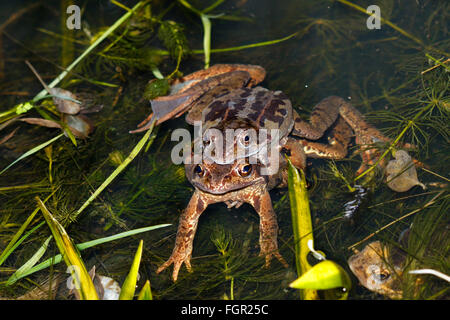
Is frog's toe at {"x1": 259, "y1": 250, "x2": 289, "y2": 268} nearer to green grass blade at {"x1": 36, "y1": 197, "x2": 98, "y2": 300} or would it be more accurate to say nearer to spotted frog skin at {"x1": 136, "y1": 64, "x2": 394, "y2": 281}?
spotted frog skin at {"x1": 136, "y1": 64, "x2": 394, "y2": 281}

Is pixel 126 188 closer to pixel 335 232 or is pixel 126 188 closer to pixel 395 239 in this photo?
pixel 335 232

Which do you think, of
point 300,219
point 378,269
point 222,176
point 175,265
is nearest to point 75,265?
point 175,265

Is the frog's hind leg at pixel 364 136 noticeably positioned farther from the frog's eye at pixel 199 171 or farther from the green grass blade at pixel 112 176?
the green grass blade at pixel 112 176

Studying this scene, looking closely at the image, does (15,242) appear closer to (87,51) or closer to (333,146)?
(87,51)

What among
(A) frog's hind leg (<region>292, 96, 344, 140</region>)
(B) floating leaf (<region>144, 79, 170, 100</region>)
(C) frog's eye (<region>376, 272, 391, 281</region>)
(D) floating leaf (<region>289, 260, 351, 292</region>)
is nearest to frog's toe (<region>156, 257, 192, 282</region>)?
(D) floating leaf (<region>289, 260, 351, 292</region>)

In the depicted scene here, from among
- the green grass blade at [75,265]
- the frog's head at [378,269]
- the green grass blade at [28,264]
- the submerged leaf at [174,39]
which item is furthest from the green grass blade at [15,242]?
the frog's head at [378,269]
